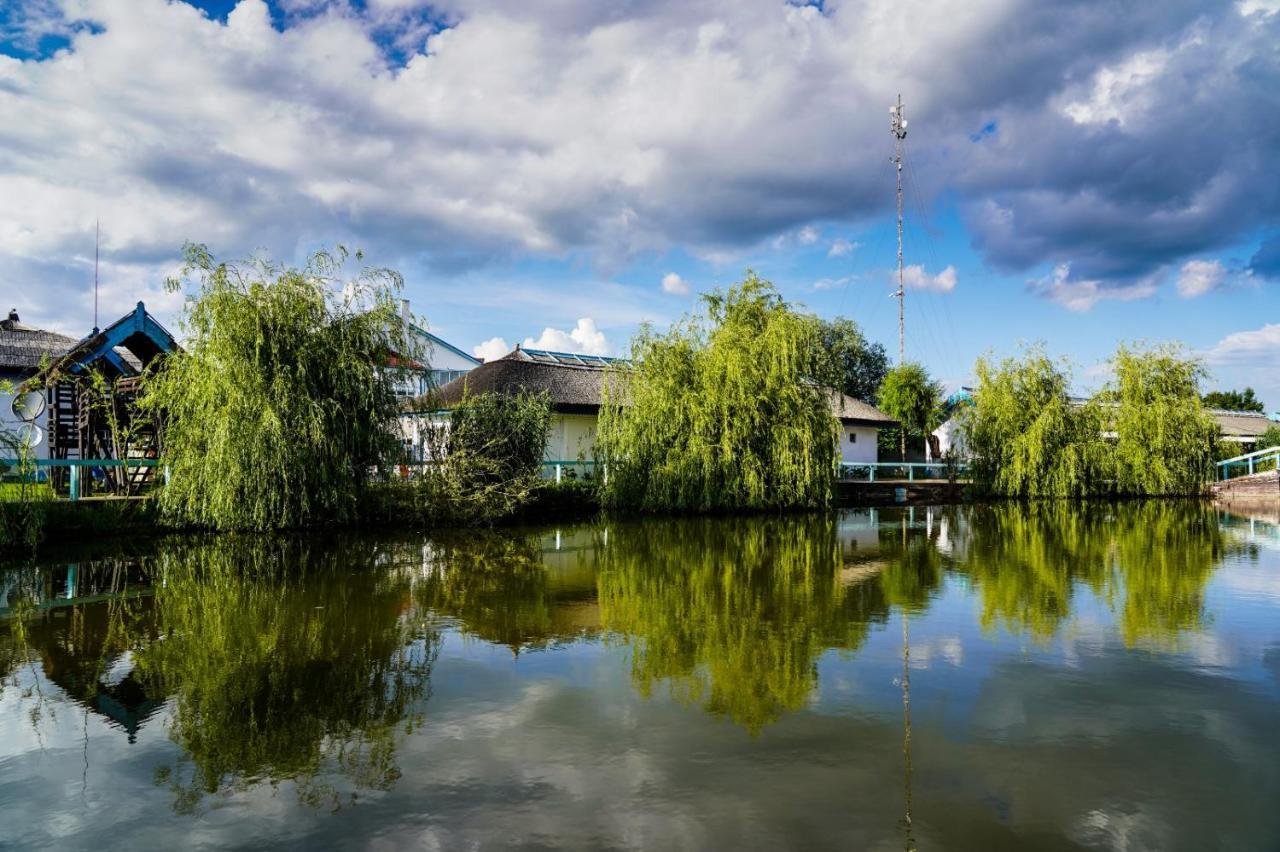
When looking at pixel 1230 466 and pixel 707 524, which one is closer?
pixel 707 524

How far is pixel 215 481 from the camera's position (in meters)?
15.3

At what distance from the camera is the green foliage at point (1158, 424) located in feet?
95.9

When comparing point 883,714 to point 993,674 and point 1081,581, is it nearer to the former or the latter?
point 993,674

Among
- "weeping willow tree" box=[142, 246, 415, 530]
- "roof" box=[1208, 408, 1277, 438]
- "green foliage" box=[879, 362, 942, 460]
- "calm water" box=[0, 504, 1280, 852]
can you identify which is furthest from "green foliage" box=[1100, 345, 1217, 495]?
"weeping willow tree" box=[142, 246, 415, 530]

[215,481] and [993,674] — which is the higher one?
[215,481]

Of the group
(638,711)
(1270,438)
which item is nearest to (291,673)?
(638,711)

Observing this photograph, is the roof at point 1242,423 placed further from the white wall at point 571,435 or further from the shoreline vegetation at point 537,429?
the white wall at point 571,435

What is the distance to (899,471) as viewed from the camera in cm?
3425

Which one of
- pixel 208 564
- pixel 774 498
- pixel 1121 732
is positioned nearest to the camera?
pixel 1121 732

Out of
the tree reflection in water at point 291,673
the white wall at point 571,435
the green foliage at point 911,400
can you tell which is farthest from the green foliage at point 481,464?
the green foliage at point 911,400

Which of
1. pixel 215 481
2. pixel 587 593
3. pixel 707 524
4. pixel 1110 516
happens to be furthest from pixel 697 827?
pixel 1110 516

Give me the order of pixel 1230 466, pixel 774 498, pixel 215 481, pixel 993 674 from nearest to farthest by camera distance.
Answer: pixel 993 674 → pixel 215 481 → pixel 774 498 → pixel 1230 466

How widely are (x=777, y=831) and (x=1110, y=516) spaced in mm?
21799

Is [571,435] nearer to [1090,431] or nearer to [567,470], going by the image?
[567,470]
